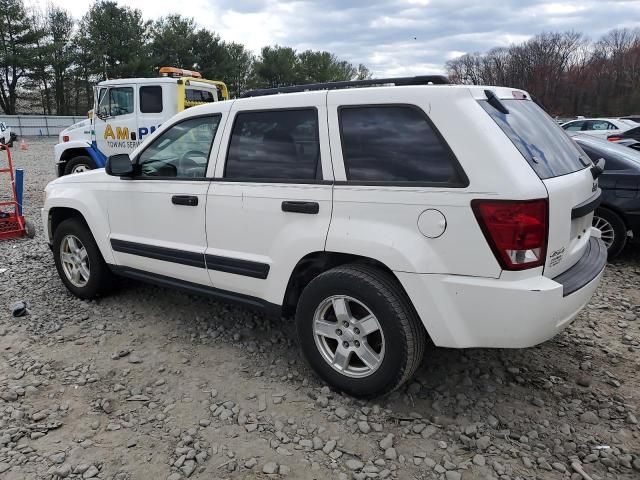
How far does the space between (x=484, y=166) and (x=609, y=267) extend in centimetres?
403

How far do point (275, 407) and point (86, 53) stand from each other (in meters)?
45.1

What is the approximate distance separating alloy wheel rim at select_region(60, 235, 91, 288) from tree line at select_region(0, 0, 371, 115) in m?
39.0

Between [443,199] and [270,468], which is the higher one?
[443,199]

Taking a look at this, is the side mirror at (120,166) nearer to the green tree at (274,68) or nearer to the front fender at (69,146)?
the front fender at (69,146)

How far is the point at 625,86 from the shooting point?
64.3 metres

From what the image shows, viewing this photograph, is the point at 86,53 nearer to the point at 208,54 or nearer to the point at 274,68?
the point at 208,54

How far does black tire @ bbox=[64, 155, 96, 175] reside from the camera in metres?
11.3

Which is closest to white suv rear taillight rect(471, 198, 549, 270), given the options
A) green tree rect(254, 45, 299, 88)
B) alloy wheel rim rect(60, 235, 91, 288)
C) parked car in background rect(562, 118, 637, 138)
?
alloy wheel rim rect(60, 235, 91, 288)

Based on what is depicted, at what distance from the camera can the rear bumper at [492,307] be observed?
2523mm

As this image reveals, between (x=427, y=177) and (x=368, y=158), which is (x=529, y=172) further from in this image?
(x=368, y=158)

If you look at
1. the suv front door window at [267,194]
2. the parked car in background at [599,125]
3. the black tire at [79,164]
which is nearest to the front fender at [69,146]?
the black tire at [79,164]

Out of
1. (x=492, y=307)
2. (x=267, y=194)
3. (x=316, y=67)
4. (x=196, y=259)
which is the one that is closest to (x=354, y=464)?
(x=492, y=307)

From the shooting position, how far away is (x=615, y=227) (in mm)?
5664

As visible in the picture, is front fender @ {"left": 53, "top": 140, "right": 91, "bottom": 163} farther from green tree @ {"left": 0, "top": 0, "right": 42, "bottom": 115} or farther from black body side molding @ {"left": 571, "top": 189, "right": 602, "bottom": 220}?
green tree @ {"left": 0, "top": 0, "right": 42, "bottom": 115}
